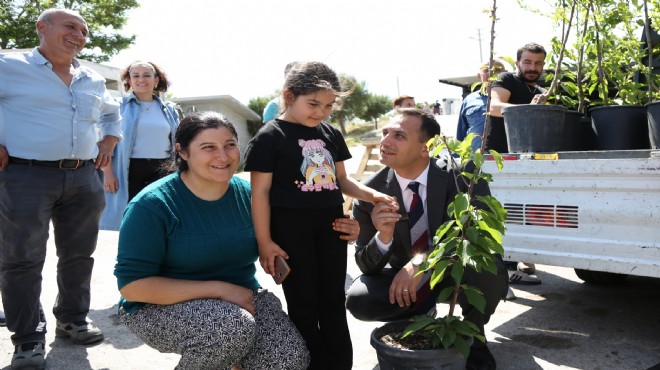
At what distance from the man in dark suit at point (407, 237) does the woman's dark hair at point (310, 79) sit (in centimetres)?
52

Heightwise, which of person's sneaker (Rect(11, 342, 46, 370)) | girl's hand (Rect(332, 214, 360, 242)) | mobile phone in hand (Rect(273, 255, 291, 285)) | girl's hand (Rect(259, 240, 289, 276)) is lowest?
person's sneaker (Rect(11, 342, 46, 370))

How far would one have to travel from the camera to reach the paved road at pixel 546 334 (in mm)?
3148

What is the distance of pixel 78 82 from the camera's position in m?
3.40

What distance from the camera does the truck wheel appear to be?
14.7 feet

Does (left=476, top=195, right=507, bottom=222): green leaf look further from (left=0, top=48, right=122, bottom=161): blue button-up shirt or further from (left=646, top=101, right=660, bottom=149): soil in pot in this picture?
(left=0, top=48, right=122, bottom=161): blue button-up shirt

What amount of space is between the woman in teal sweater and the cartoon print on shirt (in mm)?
314

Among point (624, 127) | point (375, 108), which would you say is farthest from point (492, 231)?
point (375, 108)

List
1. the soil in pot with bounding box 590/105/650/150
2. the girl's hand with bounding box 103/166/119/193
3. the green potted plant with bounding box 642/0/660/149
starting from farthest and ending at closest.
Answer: the girl's hand with bounding box 103/166/119/193
the soil in pot with bounding box 590/105/650/150
the green potted plant with bounding box 642/0/660/149

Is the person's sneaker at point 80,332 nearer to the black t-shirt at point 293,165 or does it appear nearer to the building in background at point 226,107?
the black t-shirt at point 293,165

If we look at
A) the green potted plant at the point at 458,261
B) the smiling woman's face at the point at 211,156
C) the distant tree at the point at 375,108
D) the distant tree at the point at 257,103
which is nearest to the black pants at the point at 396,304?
the green potted plant at the point at 458,261

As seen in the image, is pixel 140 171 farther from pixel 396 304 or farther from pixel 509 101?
pixel 509 101

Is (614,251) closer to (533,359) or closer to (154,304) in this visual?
(533,359)

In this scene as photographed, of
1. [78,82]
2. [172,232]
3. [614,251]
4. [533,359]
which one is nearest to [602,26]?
[614,251]

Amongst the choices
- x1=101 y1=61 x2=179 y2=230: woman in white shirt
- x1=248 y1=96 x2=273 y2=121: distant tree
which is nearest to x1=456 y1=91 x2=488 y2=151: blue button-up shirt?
x1=101 y1=61 x2=179 y2=230: woman in white shirt
